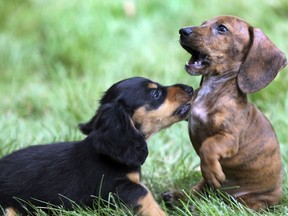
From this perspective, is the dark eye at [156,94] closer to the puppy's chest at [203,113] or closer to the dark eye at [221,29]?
the puppy's chest at [203,113]

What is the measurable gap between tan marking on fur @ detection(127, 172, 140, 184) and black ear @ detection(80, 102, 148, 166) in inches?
4.8

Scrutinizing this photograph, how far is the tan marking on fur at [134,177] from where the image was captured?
4801 mm

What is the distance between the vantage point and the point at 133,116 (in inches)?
191

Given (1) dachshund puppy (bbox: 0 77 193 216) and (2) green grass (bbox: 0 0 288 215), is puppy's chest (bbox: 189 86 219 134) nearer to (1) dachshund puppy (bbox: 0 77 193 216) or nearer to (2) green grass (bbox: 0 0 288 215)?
(1) dachshund puppy (bbox: 0 77 193 216)

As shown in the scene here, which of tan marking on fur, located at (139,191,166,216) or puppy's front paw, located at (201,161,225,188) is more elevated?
puppy's front paw, located at (201,161,225,188)

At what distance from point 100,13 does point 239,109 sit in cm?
479

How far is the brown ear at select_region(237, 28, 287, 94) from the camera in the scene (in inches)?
192

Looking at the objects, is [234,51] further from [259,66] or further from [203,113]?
[203,113]

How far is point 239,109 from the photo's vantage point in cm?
491

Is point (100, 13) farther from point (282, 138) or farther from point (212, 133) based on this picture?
point (212, 133)

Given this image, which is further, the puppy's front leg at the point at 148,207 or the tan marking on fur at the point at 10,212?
the tan marking on fur at the point at 10,212

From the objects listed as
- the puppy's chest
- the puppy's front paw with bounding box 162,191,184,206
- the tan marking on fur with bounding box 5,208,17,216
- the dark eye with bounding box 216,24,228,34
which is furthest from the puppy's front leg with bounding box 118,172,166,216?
the dark eye with bounding box 216,24,228,34

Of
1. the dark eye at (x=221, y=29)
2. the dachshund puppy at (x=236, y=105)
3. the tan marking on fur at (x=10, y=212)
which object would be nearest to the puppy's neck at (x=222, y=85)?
the dachshund puppy at (x=236, y=105)

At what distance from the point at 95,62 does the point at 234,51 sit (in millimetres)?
3989
